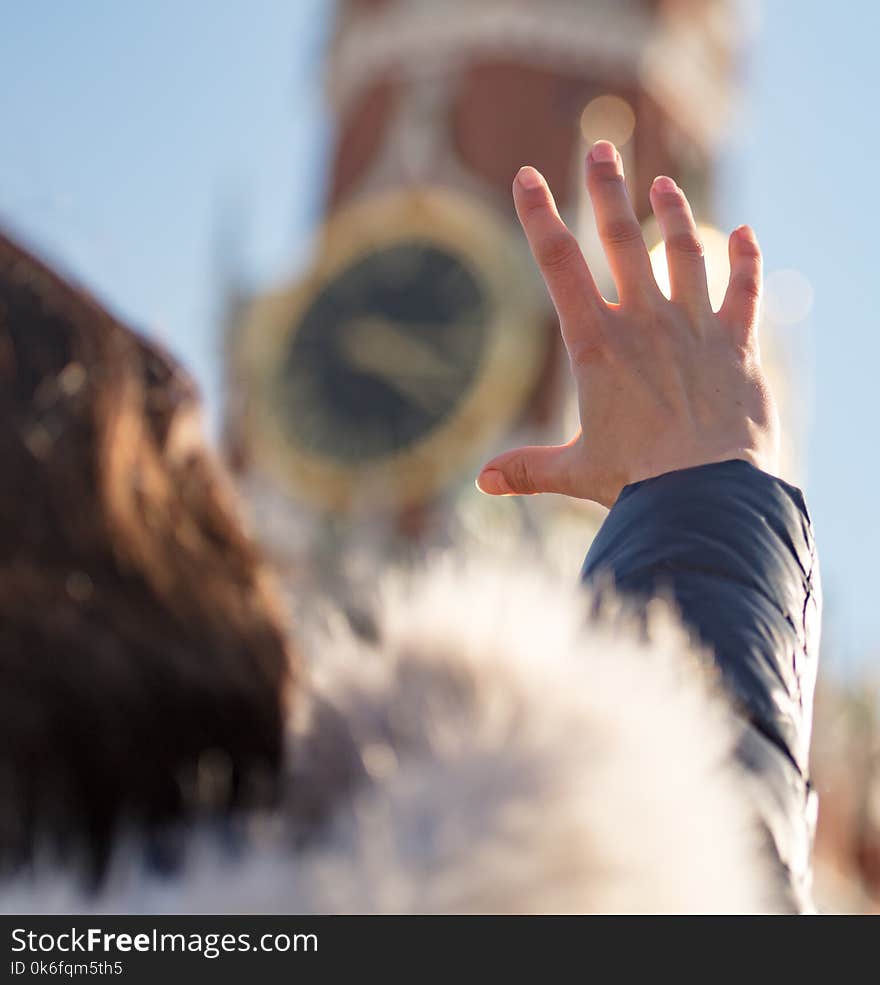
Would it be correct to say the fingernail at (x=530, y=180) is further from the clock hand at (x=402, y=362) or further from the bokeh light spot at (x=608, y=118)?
the bokeh light spot at (x=608, y=118)

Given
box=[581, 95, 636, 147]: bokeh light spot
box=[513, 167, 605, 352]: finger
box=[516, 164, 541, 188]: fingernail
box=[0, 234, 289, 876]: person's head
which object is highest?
box=[581, 95, 636, 147]: bokeh light spot

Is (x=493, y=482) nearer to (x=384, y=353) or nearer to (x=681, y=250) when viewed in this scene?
(x=681, y=250)

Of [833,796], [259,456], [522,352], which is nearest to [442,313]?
[522,352]

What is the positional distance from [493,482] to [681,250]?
7.3 inches

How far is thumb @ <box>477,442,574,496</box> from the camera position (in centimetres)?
85

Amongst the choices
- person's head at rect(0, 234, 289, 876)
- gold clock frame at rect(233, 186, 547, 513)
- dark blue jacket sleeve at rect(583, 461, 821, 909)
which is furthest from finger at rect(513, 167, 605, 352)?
gold clock frame at rect(233, 186, 547, 513)

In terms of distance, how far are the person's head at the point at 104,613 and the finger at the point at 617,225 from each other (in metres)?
0.34

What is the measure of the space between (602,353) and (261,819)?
0.40 m

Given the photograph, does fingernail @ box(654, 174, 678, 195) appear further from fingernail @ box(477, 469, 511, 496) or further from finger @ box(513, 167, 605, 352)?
fingernail @ box(477, 469, 511, 496)

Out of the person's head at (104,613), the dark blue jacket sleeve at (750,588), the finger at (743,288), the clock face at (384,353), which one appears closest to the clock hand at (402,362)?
the clock face at (384,353)

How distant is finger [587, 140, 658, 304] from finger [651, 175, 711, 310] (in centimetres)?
2

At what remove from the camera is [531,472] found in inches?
34.4

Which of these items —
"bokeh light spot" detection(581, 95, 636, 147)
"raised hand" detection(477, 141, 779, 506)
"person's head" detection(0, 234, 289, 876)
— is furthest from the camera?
"bokeh light spot" detection(581, 95, 636, 147)
